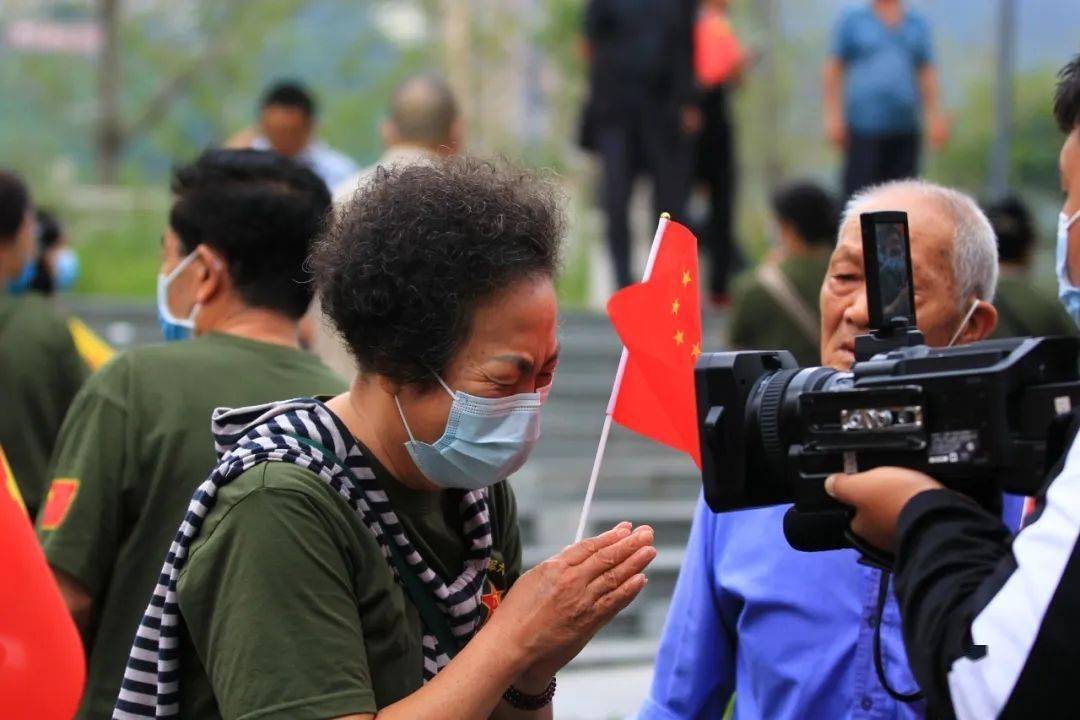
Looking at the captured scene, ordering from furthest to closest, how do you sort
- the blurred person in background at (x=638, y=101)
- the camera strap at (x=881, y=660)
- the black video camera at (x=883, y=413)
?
the blurred person in background at (x=638, y=101) < the camera strap at (x=881, y=660) < the black video camera at (x=883, y=413)

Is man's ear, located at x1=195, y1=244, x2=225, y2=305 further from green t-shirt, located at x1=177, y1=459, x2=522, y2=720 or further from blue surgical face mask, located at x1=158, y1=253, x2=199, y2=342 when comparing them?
green t-shirt, located at x1=177, y1=459, x2=522, y2=720

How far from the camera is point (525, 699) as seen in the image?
114 inches

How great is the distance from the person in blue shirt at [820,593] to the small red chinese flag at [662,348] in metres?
0.27

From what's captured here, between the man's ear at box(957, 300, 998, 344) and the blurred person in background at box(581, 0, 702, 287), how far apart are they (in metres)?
6.14

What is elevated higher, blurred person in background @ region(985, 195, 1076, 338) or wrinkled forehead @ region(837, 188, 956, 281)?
wrinkled forehead @ region(837, 188, 956, 281)

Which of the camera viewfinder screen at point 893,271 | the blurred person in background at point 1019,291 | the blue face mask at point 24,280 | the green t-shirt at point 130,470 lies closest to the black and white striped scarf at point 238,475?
the green t-shirt at point 130,470

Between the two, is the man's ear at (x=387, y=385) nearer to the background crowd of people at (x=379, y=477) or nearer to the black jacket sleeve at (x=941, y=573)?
the background crowd of people at (x=379, y=477)

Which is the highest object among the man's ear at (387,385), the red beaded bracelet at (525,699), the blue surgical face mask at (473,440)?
the man's ear at (387,385)

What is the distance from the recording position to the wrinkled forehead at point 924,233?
3248 mm

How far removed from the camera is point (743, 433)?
2523 mm

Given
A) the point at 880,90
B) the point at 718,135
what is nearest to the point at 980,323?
the point at 880,90

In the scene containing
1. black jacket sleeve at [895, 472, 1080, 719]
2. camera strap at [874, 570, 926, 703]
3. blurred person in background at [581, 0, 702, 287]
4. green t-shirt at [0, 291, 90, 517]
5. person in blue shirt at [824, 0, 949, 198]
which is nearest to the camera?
black jacket sleeve at [895, 472, 1080, 719]

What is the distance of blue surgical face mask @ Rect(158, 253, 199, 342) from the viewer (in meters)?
3.89

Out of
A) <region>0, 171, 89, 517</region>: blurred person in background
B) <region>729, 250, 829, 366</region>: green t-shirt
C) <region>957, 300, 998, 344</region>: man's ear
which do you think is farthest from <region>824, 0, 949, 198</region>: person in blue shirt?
<region>957, 300, 998, 344</region>: man's ear
